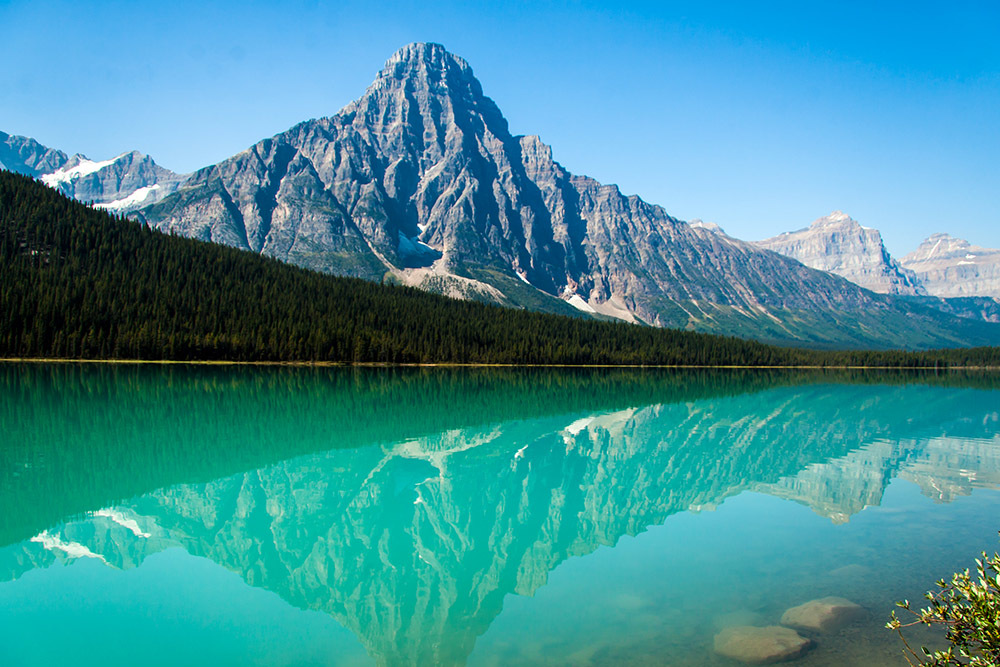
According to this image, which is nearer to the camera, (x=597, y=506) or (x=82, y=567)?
(x=82, y=567)

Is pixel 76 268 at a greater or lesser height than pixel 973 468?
greater

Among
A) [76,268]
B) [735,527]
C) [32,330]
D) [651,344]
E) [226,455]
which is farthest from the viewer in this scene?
[651,344]

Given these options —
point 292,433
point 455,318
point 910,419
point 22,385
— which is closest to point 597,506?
point 292,433

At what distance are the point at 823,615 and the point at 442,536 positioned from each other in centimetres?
1100

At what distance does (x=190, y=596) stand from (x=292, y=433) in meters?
23.0

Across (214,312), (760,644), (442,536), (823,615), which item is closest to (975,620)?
(760,644)

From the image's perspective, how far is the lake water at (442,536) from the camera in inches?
508

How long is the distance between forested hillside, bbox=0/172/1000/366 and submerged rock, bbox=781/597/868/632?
10668 centimetres

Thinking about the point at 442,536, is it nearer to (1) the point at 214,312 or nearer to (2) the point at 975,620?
(2) the point at 975,620

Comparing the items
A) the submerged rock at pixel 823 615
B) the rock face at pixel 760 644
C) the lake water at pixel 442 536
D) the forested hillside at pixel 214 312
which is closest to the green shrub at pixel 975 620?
the rock face at pixel 760 644

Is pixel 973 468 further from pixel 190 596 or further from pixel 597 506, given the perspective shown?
pixel 190 596

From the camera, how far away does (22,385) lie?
56406 mm

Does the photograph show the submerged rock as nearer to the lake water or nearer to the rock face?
the lake water

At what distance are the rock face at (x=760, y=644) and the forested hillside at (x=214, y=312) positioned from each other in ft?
350
